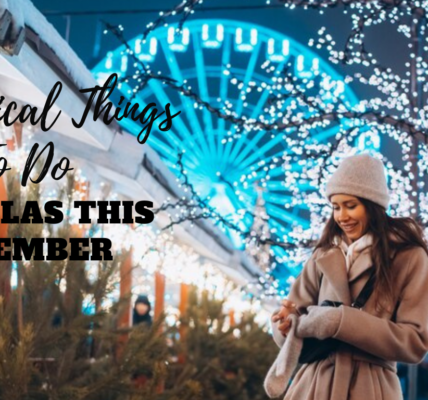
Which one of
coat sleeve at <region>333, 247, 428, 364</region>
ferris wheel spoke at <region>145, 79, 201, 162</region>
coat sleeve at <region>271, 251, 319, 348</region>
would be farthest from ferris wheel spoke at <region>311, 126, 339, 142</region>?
coat sleeve at <region>333, 247, 428, 364</region>

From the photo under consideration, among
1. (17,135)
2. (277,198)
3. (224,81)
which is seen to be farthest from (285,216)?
(17,135)

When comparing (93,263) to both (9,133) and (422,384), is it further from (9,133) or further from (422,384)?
(422,384)

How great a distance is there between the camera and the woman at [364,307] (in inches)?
137

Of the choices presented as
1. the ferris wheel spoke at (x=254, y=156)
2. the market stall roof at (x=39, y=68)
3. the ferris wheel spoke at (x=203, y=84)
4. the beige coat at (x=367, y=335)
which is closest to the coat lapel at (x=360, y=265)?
the beige coat at (x=367, y=335)

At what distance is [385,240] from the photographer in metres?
3.60

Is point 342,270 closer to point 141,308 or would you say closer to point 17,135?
point 17,135

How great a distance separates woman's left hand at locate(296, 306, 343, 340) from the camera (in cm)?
347

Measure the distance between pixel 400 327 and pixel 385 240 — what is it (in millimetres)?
270

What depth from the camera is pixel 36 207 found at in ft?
17.2

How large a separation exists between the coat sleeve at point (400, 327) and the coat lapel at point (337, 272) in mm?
110

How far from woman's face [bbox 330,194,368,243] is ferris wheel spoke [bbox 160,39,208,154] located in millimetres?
19102

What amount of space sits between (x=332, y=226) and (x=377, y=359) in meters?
0.46

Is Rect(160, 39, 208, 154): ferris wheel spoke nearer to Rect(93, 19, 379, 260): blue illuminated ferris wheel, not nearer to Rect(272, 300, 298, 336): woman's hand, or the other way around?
Rect(93, 19, 379, 260): blue illuminated ferris wheel

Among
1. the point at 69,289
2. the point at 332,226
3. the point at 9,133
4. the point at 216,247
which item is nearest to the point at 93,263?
the point at 69,289
